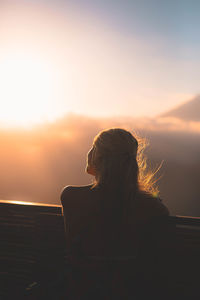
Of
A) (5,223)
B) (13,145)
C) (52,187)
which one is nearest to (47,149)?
(13,145)

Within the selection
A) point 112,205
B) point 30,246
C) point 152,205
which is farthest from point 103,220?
point 30,246

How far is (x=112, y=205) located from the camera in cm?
95

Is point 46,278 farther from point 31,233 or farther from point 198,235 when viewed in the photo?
point 198,235

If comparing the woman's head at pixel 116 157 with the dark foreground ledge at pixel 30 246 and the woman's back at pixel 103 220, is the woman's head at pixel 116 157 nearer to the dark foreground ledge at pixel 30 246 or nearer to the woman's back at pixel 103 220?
the woman's back at pixel 103 220

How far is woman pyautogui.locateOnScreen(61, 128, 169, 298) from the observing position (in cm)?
93

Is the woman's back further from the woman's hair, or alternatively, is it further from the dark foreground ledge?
the dark foreground ledge

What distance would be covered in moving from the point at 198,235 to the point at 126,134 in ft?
2.71

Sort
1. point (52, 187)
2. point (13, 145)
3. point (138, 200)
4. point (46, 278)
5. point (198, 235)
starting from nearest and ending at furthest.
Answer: point (138, 200) → point (198, 235) → point (46, 278) → point (52, 187) → point (13, 145)

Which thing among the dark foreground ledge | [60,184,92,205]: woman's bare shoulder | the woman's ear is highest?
the woman's ear

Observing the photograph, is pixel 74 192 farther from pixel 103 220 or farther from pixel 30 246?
pixel 30 246

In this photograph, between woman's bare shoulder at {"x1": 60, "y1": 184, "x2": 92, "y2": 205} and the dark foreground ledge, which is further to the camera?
the dark foreground ledge

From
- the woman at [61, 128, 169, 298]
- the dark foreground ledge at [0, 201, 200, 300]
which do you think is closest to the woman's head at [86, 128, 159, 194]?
the woman at [61, 128, 169, 298]

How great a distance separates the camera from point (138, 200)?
3.07 ft

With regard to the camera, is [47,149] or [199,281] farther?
[47,149]
